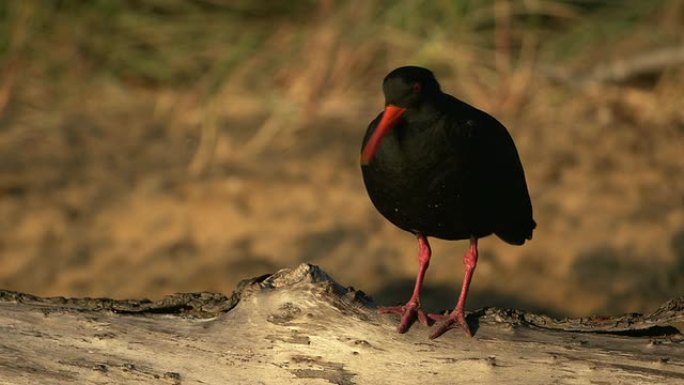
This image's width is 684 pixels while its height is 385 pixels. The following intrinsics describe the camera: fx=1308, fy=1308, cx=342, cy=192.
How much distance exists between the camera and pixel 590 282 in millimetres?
8680

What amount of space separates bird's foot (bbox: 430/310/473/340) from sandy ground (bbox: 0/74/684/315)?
133 inches

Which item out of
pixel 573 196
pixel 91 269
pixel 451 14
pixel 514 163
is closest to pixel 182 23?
pixel 451 14

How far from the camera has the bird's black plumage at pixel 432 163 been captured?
491cm

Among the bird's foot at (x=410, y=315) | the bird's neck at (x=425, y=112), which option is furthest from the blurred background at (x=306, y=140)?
the bird's neck at (x=425, y=112)

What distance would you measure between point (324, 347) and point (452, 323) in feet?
1.71

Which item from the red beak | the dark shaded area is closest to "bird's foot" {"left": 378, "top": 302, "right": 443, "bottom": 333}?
the red beak

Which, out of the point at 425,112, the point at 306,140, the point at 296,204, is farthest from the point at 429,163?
the point at 306,140

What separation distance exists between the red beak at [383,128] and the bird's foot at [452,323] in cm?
69

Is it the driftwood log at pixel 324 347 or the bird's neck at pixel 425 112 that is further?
the bird's neck at pixel 425 112

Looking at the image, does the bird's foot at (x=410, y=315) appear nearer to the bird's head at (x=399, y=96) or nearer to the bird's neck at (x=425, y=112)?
the bird's head at (x=399, y=96)

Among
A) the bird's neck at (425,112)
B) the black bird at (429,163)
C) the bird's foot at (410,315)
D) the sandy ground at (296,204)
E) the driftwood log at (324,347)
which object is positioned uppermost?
the sandy ground at (296,204)

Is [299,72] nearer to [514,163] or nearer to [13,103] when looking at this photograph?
[13,103]

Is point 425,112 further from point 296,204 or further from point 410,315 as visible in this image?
point 296,204

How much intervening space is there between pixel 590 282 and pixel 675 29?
3.90 metres
